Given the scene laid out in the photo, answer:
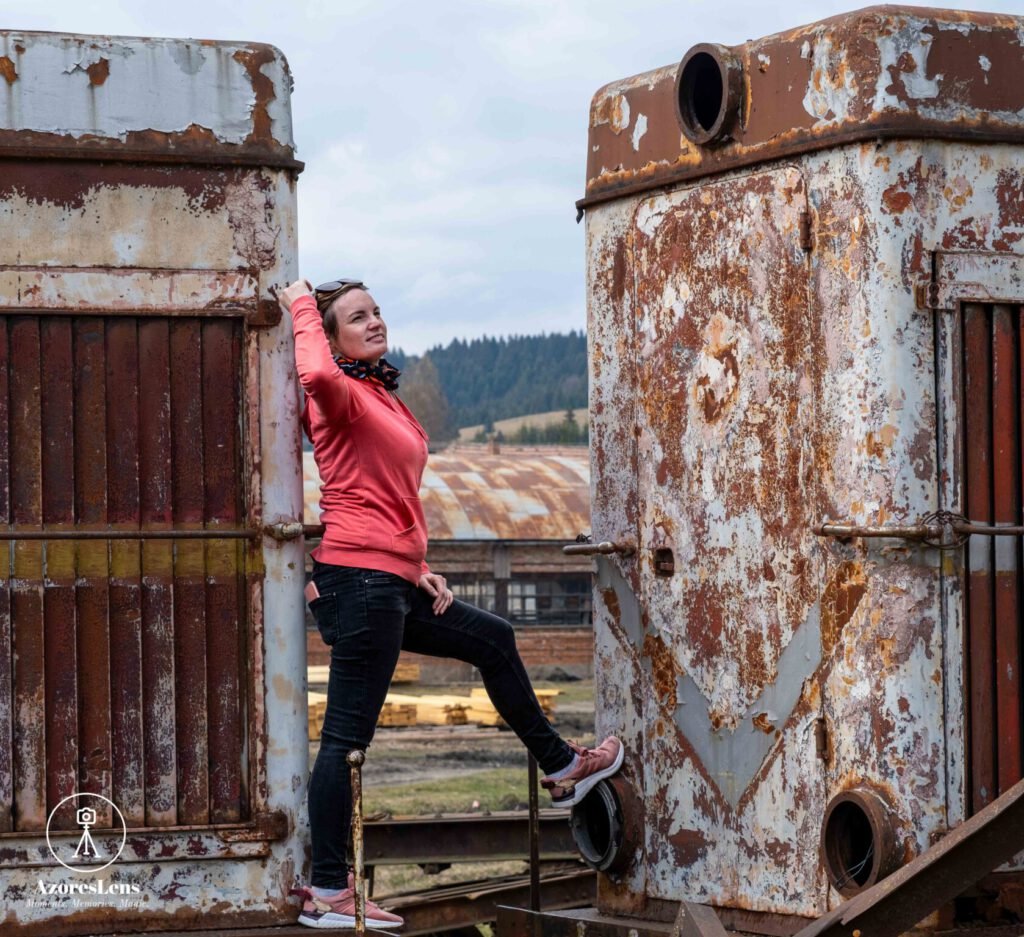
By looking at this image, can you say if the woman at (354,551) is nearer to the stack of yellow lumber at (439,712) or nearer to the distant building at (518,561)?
the stack of yellow lumber at (439,712)

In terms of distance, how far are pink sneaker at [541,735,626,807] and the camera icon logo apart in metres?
1.46

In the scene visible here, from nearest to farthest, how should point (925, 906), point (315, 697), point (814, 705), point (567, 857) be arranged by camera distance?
point (925, 906), point (814, 705), point (567, 857), point (315, 697)

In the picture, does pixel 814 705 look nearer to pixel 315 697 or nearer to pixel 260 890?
pixel 260 890

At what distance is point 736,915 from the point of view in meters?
6.00

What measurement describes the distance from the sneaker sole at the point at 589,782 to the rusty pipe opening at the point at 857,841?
0.94 m

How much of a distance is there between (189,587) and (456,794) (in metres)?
10.4

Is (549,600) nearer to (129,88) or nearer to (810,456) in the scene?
(810,456)

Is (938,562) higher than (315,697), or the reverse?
(938,562)

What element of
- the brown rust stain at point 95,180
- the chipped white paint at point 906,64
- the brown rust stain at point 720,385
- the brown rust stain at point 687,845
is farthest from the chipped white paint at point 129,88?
the brown rust stain at point 687,845

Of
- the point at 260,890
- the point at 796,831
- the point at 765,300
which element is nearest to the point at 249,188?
the point at 765,300

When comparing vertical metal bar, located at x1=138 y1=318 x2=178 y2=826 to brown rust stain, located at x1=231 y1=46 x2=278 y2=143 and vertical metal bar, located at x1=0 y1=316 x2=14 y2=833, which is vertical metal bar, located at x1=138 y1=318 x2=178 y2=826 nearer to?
vertical metal bar, located at x1=0 y1=316 x2=14 y2=833

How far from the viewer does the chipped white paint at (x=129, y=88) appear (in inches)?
209

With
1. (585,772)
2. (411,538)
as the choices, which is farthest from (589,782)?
(411,538)

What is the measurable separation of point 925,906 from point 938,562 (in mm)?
1155
